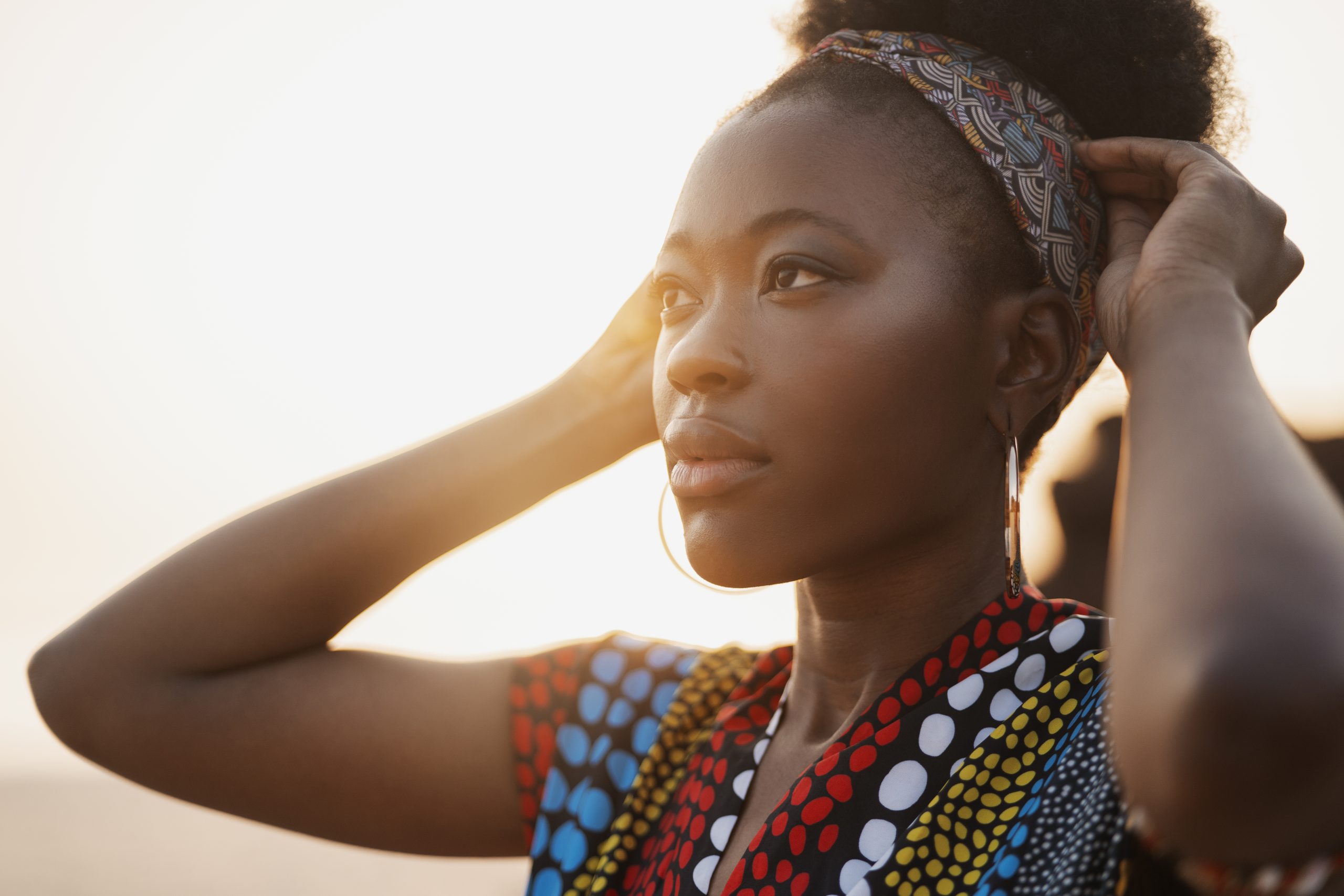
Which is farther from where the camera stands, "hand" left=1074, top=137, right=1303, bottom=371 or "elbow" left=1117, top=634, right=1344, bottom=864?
"hand" left=1074, top=137, right=1303, bottom=371

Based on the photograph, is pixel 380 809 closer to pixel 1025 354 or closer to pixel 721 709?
pixel 721 709

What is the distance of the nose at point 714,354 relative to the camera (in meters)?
1.43

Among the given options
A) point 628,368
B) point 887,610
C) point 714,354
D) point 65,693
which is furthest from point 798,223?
point 65,693

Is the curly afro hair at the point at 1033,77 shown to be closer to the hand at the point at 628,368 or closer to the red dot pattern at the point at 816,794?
the red dot pattern at the point at 816,794

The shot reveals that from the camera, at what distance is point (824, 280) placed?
4.72 feet

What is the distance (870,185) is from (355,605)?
4.01 feet

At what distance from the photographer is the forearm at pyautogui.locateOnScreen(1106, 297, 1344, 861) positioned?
31.4 inches

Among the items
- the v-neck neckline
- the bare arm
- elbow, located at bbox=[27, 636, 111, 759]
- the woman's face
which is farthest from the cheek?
elbow, located at bbox=[27, 636, 111, 759]

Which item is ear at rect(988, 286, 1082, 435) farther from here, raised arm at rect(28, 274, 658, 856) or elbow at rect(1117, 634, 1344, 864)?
raised arm at rect(28, 274, 658, 856)

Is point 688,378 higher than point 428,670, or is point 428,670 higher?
point 688,378

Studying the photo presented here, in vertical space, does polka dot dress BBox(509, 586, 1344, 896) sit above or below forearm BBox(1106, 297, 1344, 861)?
below

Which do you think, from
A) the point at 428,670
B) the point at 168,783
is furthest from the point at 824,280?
the point at 168,783

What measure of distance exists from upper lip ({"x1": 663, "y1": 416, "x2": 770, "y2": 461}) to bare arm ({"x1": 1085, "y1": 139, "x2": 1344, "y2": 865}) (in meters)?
0.48

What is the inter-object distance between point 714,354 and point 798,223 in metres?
0.22
